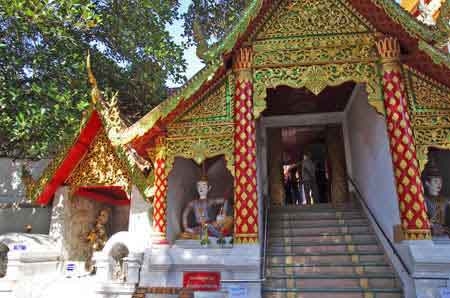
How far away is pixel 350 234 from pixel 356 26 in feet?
11.6

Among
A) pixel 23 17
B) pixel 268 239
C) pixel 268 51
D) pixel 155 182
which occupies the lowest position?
pixel 268 239

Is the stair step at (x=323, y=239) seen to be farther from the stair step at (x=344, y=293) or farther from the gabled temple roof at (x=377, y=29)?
the gabled temple roof at (x=377, y=29)

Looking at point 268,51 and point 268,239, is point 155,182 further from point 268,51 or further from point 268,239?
point 268,51

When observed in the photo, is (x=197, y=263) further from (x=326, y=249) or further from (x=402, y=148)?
(x=402, y=148)

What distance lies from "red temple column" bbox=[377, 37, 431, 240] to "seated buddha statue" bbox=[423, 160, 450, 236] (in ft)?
2.17

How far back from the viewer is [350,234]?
19.0 feet

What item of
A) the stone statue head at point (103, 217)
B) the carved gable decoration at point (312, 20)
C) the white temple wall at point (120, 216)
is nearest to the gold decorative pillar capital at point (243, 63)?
the carved gable decoration at point (312, 20)

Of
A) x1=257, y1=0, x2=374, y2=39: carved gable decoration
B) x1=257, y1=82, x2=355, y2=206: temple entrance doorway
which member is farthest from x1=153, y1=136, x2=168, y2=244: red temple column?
x1=257, y1=82, x2=355, y2=206: temple entrance doorway

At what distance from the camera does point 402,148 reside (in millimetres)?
4555

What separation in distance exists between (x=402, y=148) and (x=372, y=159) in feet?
4.19

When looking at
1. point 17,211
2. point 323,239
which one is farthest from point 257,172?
point 17,211

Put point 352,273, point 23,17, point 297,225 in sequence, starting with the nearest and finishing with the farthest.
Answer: point 352,273 < point 23,17 < point 297,225

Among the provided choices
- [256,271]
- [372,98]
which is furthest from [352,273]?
[372,98]

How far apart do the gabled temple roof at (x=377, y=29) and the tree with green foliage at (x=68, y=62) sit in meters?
1.94
